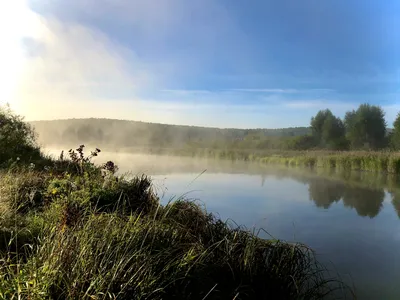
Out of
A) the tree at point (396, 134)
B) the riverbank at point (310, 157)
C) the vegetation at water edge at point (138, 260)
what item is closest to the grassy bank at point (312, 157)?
the riverbank at point (310, 157)

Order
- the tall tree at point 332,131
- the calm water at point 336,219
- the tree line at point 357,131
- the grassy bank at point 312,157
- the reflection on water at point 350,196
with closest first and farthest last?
the calm water at point 336,219, the reflection on water at point 350,196, the grassy bank at point 312,157, the tree line at point 357,131, the tall tree at point 332,131

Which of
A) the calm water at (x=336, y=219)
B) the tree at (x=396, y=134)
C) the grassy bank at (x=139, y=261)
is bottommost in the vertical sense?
the calm water at (x=336, y=219)

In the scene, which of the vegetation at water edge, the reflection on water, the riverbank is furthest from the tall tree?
the vegetation at water edge

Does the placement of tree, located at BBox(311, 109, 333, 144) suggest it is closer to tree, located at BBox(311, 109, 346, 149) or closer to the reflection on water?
tree, located at BBox(311, 109, 346, 149)

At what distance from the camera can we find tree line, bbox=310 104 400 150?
2595cm

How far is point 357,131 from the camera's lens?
90.2ft

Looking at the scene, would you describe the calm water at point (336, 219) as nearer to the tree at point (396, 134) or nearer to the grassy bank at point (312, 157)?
the grassy bank at point (312, 157)

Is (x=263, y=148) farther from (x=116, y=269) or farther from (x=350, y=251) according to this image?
(x=116, y=269)

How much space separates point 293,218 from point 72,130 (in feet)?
44.6

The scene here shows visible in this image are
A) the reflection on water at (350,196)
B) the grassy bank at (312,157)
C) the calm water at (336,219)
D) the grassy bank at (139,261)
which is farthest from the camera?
the grassy bank at (312,157)

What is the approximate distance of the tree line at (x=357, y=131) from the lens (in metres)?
26.0

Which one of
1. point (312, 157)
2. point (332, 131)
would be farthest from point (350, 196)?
point (332, 131)

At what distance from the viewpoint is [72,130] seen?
17000 millimetres

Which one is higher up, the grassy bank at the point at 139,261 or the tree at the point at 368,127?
the tree at the point at 368,127
